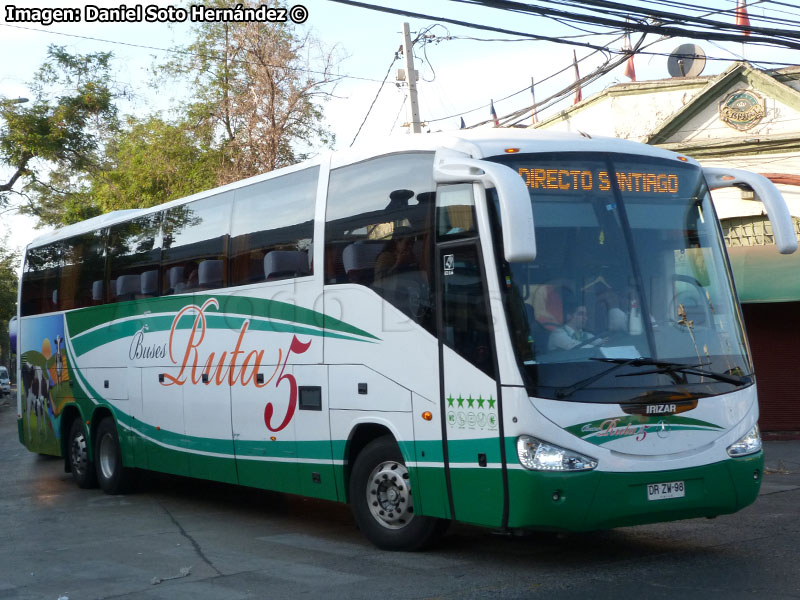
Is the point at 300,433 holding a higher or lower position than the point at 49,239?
lower

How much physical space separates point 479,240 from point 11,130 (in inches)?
911

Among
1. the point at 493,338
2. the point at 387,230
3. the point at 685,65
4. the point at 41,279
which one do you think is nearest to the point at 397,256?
the point at 387,230

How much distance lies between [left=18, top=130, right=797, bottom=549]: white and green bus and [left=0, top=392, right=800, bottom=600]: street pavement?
429 millimetres

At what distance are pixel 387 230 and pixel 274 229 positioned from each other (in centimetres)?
194

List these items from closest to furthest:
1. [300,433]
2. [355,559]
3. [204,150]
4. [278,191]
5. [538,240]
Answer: [538,240] < [355,559] < [300,433] < [278,191] < [204,150]

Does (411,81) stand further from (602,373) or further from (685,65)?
(602,373)

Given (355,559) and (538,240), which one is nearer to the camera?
(538,240)

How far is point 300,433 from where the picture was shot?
31.2ft

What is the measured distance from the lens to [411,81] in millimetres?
19953

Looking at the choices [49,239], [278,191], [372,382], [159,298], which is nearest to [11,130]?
[49,239]

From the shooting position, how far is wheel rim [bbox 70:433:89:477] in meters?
14.1

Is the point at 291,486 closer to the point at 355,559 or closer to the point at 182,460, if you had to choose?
the point at 355,559

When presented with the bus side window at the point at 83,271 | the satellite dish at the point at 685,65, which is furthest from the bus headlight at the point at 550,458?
the satellite dish at the point at 685,65

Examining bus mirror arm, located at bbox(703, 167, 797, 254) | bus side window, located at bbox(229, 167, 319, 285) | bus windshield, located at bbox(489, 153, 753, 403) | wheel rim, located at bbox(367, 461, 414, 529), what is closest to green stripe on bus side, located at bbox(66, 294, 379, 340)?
bus side window, located at bbox(229, 167, 319, 285)
